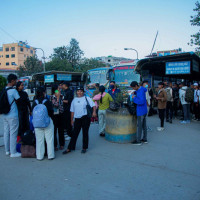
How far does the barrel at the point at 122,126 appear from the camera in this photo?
5.82 meters

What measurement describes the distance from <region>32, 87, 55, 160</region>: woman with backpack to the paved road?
→ 0.26 m

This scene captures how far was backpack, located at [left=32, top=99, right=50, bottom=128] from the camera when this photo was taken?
4375 mm

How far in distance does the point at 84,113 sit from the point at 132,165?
5.56ft

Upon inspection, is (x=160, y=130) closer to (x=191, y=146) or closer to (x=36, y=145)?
(x=191, y=146)

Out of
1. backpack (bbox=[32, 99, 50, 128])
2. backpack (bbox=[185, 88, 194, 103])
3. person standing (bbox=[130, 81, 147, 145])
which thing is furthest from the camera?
backpack (bbox=[185, 88, 194, 103])

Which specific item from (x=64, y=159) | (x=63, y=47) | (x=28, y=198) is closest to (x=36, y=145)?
(x=64, y=159)

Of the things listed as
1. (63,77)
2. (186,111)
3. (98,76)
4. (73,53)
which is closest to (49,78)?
(63,77)

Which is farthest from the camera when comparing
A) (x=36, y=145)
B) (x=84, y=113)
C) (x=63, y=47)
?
(x=63, y=47)

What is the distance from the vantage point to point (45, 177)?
3.70 m

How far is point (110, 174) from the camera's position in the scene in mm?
3820

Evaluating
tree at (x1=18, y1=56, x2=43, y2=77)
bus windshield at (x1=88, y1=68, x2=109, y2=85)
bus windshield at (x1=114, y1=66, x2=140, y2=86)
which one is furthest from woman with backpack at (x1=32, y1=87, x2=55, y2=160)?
tree at (x1=18, y1=56, x2=43, y2=77)

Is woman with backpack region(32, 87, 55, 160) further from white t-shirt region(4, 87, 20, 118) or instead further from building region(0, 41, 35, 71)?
building region(0, 41, 35, 71)

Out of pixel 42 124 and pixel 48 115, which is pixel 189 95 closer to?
pixel 48 115

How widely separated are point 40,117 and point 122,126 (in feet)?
8.15
